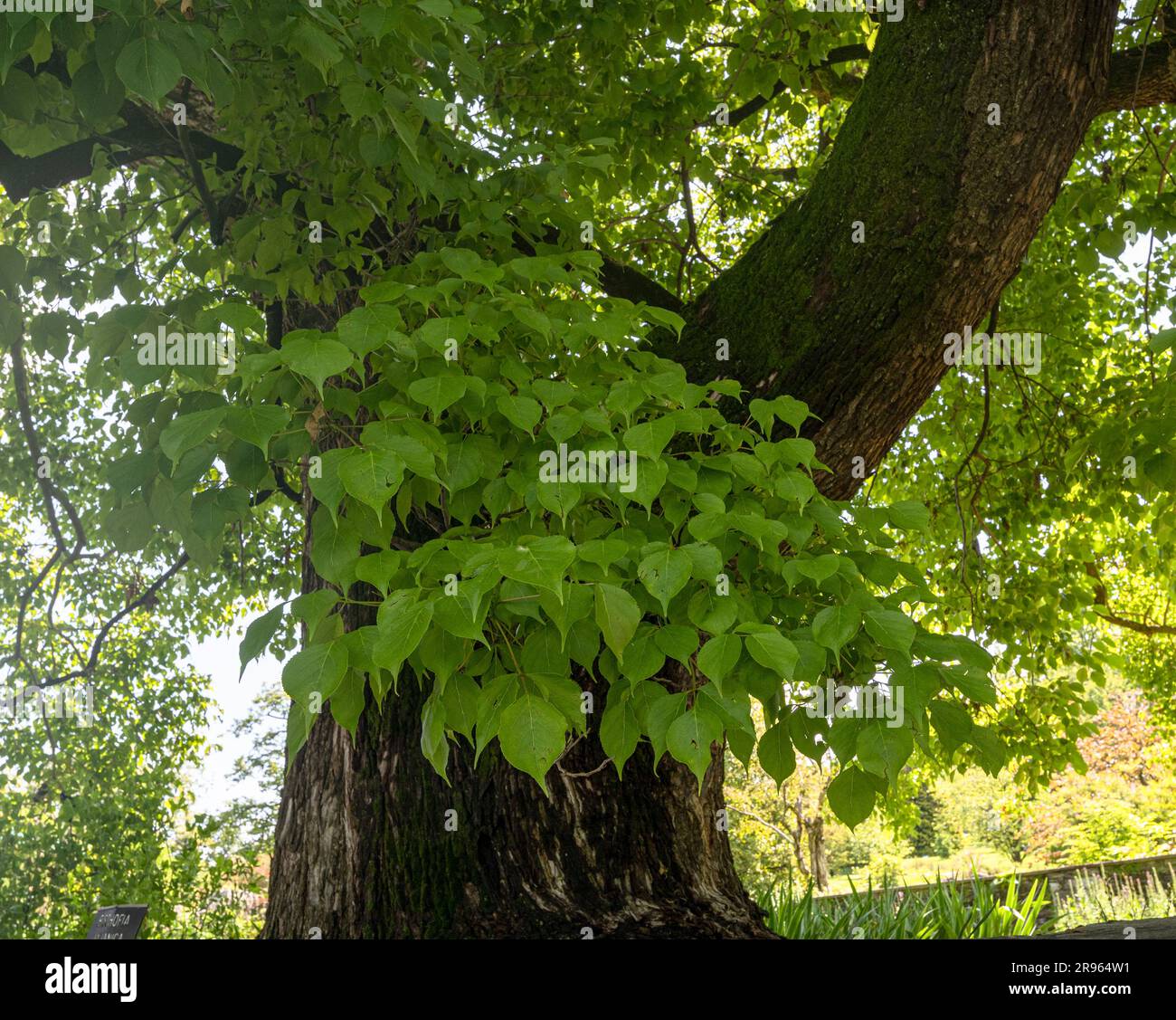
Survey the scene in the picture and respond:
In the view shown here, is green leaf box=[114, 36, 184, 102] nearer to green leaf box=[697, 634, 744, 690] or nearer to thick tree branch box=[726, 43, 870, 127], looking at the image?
green leaf box=[697, 634, 744, 690]

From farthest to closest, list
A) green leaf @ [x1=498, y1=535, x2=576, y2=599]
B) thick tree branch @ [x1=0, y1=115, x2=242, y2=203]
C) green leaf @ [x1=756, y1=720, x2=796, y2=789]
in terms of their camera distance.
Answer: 1. thick tree branch @ [x1=0, y1=115, x2=242, y2=203]
2. green leaf @ [x1=756, y1=720, x2=796, y2=789]
3. green leaf @ [x1=498, y1=535, x2=576, y2=599]

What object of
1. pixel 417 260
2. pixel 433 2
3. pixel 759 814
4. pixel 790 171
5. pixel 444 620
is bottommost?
pixel 759 814

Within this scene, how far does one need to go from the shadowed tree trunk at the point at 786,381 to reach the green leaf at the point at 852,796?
1065mm

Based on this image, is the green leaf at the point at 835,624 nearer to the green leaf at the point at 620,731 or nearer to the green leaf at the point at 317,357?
the green leaf at the point at 620,731

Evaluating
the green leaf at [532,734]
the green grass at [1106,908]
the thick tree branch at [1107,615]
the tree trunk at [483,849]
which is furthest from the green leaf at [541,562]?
the thick tree branch at [1107,615]

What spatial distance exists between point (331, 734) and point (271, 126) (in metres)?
2.09

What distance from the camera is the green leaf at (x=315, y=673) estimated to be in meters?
1.76

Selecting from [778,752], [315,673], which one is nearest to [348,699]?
[315,673]

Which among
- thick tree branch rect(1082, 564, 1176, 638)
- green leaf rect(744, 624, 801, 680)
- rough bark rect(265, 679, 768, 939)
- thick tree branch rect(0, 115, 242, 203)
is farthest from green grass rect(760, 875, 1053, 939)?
thick tree branch rect(1082, 564, 1176, 638)

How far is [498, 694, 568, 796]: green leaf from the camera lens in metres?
1.76

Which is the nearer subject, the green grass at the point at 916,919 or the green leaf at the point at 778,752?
the green leaf at the point at 778,752

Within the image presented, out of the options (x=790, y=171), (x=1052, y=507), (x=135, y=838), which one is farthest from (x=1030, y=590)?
(x=135, y=838)

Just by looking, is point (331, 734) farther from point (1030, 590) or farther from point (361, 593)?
point (1030, 590)

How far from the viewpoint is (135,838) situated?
8219mm
